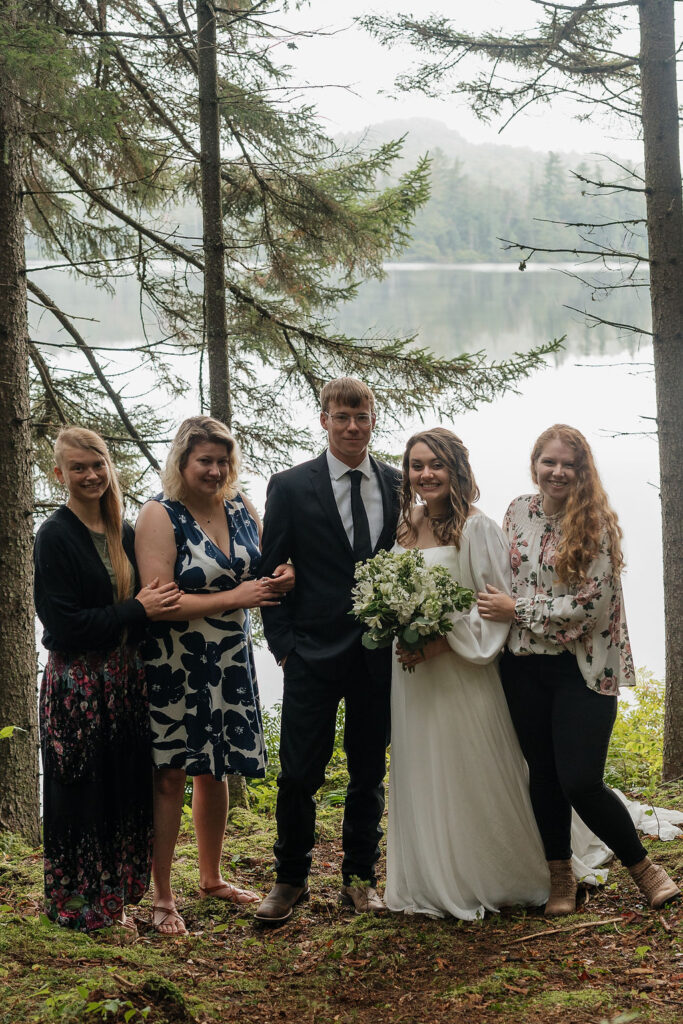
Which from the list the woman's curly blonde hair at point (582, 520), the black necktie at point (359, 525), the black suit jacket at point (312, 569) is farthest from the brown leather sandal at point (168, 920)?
the woman's curly blonde hair at point (582, 520)

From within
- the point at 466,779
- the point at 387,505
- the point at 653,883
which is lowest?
the point at 653,883

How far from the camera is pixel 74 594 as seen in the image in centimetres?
398

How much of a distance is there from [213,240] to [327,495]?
2969 mm

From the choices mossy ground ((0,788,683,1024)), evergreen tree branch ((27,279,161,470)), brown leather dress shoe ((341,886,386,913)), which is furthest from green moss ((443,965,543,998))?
evergreen tree branch ((27,279,161,470))

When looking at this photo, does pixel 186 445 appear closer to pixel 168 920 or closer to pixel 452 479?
pixel 452 479

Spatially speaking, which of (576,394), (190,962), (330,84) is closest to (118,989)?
(190,962)

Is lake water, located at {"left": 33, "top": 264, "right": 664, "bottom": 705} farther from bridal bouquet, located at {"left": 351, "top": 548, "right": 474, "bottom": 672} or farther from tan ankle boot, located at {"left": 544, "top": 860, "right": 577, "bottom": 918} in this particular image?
bridal bouquet, located at {"left": 351, "top": 548, "right": 474, "bottom": 672}

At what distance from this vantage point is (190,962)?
152 inches

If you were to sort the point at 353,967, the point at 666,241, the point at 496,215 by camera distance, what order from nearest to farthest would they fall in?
1. the point at 353,967
2. the point at 666,241
3. the point at 496,215

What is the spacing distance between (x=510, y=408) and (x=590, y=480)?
44.9 meters

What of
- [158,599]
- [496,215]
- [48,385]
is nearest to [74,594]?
[158,599]

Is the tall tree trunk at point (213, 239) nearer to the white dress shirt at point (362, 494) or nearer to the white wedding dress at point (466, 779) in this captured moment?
the white dress shirt at point (362, 494)

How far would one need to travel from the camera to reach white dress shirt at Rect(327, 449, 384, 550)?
4.40 meters

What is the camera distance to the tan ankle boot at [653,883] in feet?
13.0
